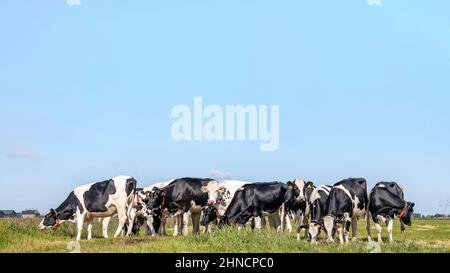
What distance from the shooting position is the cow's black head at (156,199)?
92.0 feet

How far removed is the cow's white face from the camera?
26969 millimetres

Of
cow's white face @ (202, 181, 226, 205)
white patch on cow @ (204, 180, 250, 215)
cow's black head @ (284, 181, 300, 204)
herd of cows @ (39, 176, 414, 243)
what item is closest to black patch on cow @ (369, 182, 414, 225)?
herd of cows @ (39, 176, 414, 243)

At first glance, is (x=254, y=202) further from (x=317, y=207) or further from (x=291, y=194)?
(x=317, y=207)

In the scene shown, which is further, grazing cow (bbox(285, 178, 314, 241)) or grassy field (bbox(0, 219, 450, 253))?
grazing cow (bbox(285, 178, 314, 241))

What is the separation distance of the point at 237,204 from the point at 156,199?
4.05m

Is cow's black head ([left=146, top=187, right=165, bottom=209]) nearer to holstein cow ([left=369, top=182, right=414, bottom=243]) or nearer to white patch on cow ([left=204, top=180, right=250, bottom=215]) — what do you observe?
white patch on cow ([left=204, top=180, right=250, bottom=215])

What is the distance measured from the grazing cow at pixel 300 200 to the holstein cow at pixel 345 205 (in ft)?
5.55

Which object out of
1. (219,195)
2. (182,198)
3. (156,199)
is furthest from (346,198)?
(156,199)

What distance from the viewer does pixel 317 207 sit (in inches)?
949
